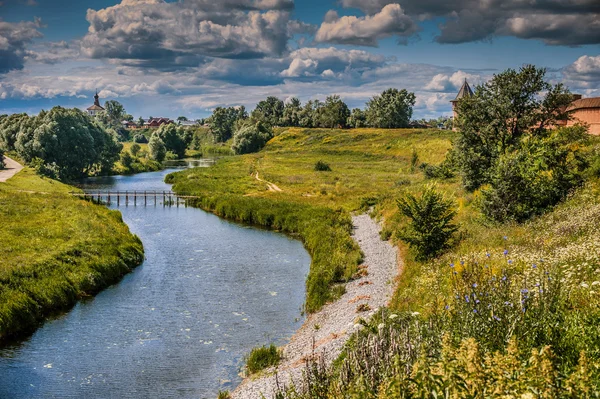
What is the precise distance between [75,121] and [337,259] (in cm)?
8084

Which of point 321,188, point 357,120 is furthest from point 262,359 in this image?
point 357,120

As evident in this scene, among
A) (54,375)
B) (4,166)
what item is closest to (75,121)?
(4,166)

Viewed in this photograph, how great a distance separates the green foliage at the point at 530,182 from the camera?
27.0 m

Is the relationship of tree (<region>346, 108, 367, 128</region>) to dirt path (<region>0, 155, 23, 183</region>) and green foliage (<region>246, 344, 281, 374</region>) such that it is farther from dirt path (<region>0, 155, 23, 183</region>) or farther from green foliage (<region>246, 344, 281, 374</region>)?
green foliage (<region>246, 344, 281, 374</region>)

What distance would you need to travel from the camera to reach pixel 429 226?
26625mm

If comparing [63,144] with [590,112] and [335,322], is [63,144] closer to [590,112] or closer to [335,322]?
[335,322]

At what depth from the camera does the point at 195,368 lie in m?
20.0

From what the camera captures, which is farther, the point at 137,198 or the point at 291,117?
the point at 291,117

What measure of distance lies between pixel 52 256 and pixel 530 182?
92.8 ft

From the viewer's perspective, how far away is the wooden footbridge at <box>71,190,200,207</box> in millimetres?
66256

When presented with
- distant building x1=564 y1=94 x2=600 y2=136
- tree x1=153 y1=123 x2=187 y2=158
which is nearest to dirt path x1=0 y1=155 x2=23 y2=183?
tree x1=153 y1=123 x2=187 y2=158

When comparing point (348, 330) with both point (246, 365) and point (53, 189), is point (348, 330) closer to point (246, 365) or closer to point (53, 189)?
point (246, 365)

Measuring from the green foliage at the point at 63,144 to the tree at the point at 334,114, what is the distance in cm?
8630

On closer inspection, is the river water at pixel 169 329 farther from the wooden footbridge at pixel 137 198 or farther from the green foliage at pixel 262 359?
the wooden footbridge at pixel 137 198
